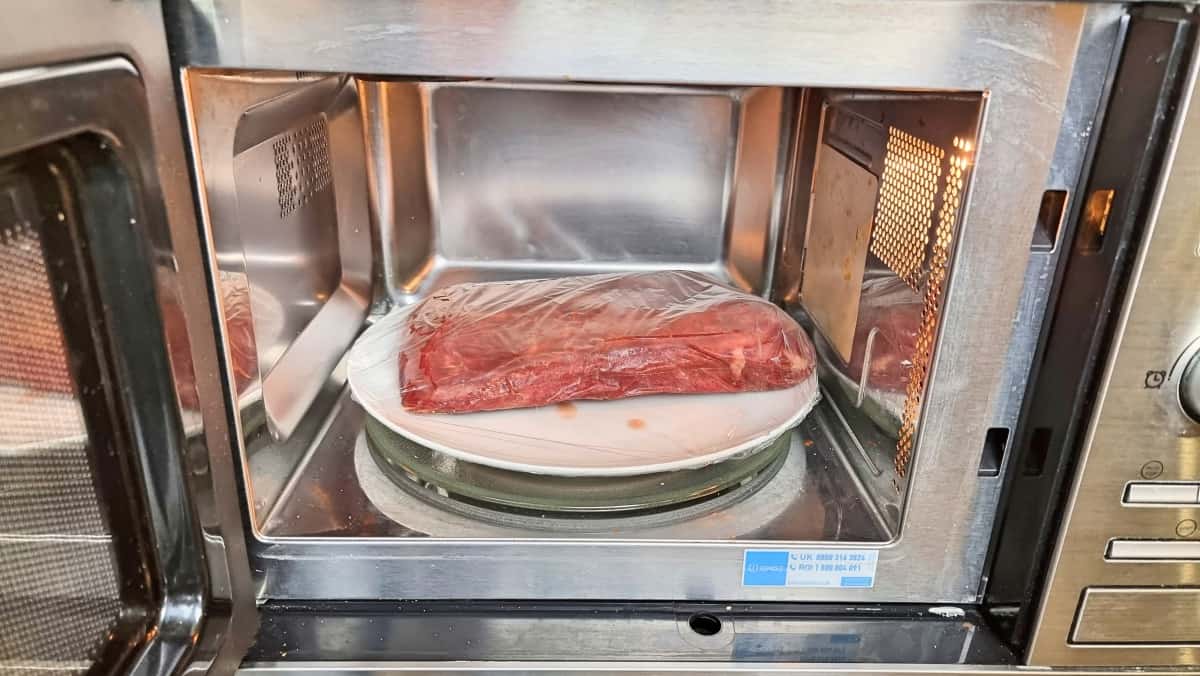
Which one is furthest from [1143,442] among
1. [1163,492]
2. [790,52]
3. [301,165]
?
[301,165]

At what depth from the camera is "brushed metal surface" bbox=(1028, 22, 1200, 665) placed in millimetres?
495

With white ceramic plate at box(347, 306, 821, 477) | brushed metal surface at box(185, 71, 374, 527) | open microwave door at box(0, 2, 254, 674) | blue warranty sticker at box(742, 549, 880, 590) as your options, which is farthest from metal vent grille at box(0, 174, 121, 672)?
blue warranty sticker at box(742, 549, 880, 590)

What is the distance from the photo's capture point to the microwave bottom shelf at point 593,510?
0.66m

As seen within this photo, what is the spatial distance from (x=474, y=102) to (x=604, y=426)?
19.0 inches

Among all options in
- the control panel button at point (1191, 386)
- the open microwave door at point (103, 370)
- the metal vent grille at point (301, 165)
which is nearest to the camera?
the open microwave door at point (103, 370)

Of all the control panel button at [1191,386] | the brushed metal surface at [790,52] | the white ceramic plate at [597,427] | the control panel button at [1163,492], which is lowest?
the white ceramic plate at [597,427]

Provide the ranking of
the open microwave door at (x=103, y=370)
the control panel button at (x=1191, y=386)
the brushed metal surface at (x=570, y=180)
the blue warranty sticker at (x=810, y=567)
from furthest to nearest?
the brushed metal surface at (x=570, y=180) → the blue warranty sticker at (x=810, y=567) → the control panel button at (x=1191, y=386) → the open microwave door at (x=103, y=370)

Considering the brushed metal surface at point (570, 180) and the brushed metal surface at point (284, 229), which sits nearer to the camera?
the brushed metal surface at point (284, 229)

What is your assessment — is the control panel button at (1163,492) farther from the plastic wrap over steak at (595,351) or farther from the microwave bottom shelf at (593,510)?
the plastic wrap over steak at (595,351)

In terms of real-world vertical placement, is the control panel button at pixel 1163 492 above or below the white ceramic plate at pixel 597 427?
above

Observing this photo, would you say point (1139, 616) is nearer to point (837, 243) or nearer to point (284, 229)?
point (837, 243)

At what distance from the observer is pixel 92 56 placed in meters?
0.40

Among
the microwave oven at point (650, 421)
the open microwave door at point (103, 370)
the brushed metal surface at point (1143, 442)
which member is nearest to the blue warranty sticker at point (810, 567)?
the microwave oven at point (650, 421)

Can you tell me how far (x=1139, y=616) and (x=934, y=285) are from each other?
267 mm
